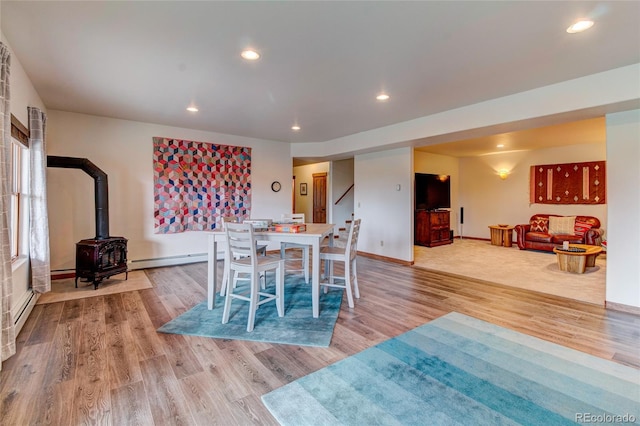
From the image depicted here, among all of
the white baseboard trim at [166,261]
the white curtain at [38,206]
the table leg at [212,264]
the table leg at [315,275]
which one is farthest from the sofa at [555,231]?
the white curtain at [38,206]

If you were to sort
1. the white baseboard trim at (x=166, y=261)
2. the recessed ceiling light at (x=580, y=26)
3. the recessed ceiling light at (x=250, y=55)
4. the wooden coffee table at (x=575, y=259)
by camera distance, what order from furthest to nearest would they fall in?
the white baseboard trim at (x=166, y=261)
the wooden coffee table at (x=575, y=259)
the recessed ceiling light at (x=250, y=55)
the recessed ceiling light at (x=580, y=26)

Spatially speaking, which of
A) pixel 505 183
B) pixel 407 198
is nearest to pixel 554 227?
pixel 505 183

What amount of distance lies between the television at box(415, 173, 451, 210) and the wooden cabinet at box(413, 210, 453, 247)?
23 centimetres

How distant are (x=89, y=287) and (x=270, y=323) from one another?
279 centimetres

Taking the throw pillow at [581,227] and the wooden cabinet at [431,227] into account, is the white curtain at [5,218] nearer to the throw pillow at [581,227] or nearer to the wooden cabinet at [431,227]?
the wooden cabinet at [431,227]

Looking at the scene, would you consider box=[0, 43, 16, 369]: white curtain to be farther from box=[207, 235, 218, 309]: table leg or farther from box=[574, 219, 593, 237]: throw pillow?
box=[574, 219, 593, 237]: throw pillow

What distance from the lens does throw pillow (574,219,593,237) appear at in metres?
6.27

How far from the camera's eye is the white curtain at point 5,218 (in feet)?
6.74

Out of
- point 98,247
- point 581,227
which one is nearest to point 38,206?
point 98,247

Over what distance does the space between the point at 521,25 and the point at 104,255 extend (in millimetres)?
5021

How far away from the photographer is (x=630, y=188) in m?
3.12

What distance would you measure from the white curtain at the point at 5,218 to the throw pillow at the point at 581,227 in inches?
343

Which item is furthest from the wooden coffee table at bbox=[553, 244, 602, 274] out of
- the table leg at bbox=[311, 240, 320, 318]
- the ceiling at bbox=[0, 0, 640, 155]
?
the table leg at bbox=[311, 240, 320, 318]

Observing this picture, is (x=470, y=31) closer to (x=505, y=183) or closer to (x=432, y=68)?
(x=432, y=68)
